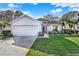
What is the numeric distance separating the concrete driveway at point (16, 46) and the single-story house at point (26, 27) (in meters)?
0.11

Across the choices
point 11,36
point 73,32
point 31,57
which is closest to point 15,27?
point 11,36

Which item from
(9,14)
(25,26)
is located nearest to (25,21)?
(25,26)

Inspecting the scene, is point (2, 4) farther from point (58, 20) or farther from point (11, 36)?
point (58, 20)

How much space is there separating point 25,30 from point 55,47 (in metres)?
0.61

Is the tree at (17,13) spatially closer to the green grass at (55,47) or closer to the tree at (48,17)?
the tree at (48,17)

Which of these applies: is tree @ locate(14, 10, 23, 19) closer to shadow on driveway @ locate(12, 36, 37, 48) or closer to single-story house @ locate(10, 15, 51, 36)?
single-story house @ locate(10, 15, 51, 36)

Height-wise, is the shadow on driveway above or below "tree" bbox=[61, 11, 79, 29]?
below

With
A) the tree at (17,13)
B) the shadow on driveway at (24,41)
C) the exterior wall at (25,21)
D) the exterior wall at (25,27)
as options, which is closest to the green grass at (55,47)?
the shadow on driveway at (24,41)

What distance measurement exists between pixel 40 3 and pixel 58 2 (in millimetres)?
314

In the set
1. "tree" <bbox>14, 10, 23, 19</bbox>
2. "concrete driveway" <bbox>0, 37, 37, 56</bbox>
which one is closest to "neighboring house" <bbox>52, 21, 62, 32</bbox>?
"concrete driveway" <bbox>0, 37, 37, 56</bbox>

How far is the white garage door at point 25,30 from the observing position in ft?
16.8

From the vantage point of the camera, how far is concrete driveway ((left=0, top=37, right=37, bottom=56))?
16.7 feet

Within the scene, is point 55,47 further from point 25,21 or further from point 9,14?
point 9,14

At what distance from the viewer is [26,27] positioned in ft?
16.9
